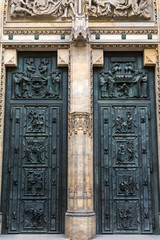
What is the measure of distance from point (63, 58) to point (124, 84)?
83.7 inches

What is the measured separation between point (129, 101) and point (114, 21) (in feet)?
8.74

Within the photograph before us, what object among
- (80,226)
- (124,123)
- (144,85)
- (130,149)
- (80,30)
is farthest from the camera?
(144,85)

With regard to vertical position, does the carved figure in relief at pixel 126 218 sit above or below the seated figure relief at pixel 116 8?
below

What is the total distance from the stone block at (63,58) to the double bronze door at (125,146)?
105 centimetres

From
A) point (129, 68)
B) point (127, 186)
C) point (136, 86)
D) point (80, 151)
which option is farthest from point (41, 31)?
point (127, 186)

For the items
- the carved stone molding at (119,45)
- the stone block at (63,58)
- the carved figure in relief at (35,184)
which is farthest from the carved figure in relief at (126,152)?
the stone block at (63,58)

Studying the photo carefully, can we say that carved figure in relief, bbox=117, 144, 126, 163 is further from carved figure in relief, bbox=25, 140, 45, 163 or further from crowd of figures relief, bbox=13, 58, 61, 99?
crowd of figures relief, bbox=13, 58, 61, 99

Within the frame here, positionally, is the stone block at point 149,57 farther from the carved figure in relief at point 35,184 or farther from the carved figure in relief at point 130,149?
the carved figure in relief at point 35,184

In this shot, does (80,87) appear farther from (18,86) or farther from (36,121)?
(18,86)

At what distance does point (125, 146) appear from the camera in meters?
11.1

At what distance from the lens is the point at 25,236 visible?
10.3 m

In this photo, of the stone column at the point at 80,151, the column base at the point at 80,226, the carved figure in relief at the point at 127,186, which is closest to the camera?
the column base at the point at 80,226

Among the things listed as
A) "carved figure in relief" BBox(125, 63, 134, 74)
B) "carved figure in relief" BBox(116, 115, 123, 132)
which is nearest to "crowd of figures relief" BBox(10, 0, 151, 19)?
"carved figure in relief" BBox(125, 63, 134, 74)

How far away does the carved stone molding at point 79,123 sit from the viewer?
10516 millimetres
